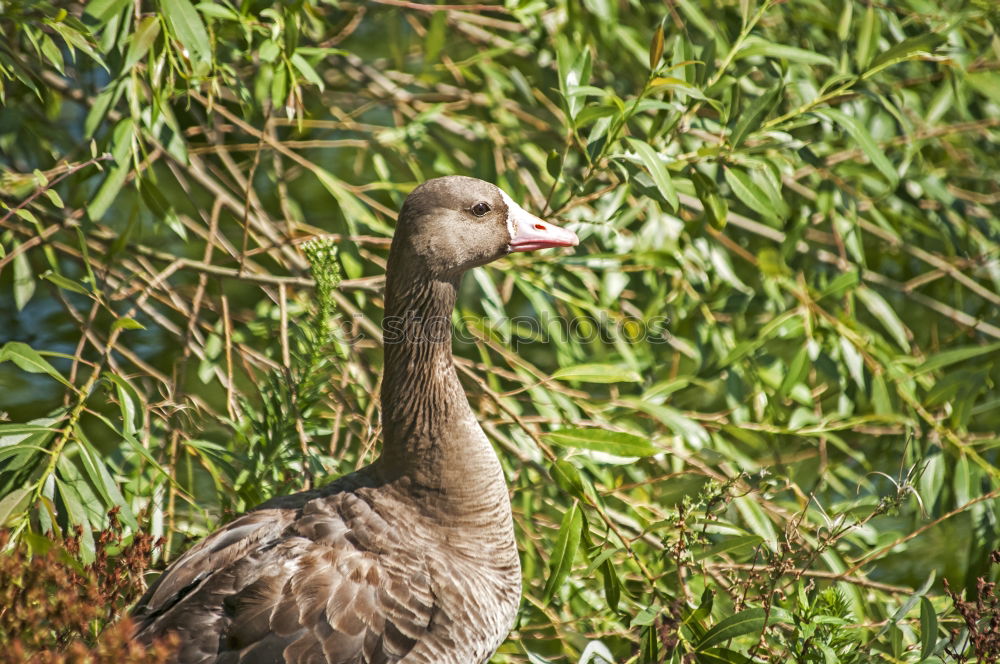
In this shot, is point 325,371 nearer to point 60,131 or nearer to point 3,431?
point 3,431

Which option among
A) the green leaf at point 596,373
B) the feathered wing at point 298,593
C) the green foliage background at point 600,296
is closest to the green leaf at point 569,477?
the green foliage background at point 600,296

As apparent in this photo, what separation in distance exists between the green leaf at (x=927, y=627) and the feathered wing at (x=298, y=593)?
135cm

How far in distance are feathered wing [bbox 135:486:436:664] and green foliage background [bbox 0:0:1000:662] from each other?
32 cm

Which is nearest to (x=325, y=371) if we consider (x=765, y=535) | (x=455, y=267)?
(x=455, y=267)

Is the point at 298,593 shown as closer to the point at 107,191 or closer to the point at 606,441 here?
the point at 606,441

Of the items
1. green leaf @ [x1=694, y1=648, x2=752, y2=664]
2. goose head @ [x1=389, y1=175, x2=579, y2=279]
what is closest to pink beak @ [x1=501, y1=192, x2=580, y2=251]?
goose head @ [x1=389, y1=175, x2=579, y2=279]

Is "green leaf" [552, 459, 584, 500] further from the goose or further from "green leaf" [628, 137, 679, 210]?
"green leaf" [628, 137, 679, 210]

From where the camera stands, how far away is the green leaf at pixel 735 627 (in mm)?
2750

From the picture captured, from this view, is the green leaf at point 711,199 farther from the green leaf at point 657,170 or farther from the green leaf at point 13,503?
the green leaf at point 13,503

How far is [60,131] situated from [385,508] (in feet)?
7.75

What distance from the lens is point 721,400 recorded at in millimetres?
5188

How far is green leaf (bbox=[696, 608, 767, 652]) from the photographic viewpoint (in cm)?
275

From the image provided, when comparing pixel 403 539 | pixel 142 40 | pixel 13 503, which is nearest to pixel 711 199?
pixel 403 539

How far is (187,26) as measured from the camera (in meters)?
2.90
